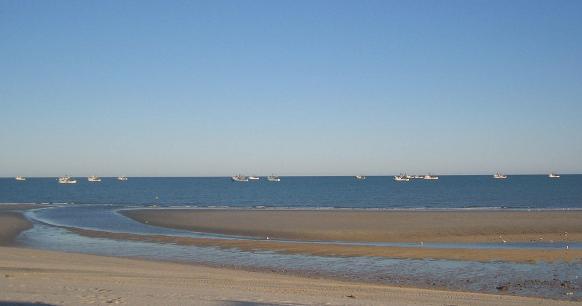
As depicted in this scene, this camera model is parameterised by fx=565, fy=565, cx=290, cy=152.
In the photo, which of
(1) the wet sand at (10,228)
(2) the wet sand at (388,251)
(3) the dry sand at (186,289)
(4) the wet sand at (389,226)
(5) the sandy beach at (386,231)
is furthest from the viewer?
(4) the wet sand at (389,226)

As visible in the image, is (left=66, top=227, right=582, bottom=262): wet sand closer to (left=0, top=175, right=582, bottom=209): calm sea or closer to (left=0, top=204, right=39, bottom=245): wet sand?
(left=0, top=204, right=39, bottom=245): wet sand

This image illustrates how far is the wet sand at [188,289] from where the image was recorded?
12.2 m

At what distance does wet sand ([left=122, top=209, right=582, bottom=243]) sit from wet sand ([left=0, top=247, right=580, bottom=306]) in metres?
14.6

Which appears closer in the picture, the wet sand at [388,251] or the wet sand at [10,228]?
the wet sand at [388,251]

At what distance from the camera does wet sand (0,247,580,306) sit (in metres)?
12.2

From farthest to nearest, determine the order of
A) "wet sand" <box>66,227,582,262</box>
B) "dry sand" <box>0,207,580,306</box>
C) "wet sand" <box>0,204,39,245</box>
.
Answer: "wet sand" <box>0,204,39,245</box> < "wet sand" <box>66,227,582,262</box> < "dry sand" <box>0,207,580,306</box>

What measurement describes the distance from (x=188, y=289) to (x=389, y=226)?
25.7m

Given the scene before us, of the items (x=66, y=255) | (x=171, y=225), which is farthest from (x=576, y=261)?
(x=171, y=225)

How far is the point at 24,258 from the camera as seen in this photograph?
2084 cm

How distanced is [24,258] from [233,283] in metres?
9.88

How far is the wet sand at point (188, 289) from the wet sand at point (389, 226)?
14.6 m

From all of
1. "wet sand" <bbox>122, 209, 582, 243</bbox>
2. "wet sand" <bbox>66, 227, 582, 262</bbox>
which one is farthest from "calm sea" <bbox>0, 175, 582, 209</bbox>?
"wet sand" <bbox>66, 227, 582, 262</bbox>

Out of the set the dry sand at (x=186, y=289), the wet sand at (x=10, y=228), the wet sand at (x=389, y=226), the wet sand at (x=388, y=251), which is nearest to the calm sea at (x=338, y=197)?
the wet sand at (x=389, y=226)

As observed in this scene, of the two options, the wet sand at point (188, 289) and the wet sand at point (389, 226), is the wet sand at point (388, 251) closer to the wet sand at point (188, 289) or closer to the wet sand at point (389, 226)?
the wet sand at point (389, 226)
